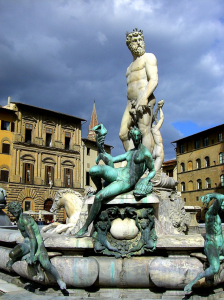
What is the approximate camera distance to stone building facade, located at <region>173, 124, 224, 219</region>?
4762 cm

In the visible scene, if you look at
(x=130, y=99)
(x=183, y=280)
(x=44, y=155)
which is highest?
(x=44, y=155)

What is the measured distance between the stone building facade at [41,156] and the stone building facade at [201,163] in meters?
16.8

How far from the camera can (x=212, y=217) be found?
3.75 m

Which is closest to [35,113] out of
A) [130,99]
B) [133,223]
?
[130,99]

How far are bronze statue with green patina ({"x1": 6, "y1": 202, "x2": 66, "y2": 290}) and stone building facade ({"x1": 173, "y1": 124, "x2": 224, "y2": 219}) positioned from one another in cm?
4340

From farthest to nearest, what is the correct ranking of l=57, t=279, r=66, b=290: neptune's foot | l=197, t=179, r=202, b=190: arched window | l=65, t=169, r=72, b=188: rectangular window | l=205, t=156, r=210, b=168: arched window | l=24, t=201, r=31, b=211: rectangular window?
l=197, t=179, r=202, b=190: arched window < l=205, t=156, r=210, b=168: arched window < l=65, t=169, r=72, b=188: rectangular window < l=24, t=201, r=31, b=211: rectangular window < l=57, t=279, r=66, b=290: neptune's foot

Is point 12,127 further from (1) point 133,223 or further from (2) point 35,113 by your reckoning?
(1) point 133,223

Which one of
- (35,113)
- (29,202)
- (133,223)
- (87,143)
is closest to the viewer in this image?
(133,223)

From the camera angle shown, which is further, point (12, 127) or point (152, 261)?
point (12, 127)

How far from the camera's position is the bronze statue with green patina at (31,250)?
3885 mm

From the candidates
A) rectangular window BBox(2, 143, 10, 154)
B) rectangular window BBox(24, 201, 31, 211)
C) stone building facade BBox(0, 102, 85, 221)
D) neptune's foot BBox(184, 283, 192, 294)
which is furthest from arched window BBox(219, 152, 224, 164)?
neptune's foot BBox(184, 283, 192, 294)

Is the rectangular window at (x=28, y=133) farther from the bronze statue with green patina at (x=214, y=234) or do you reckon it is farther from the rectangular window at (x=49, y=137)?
the bronze statue with green patina at (x=214, y=234)

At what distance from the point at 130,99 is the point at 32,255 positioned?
5110 millimetres

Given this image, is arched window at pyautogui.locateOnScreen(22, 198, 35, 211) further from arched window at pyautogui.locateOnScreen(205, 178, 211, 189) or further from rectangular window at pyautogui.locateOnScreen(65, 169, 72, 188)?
arched window at pyautogui.locateOnScreen(205, 178, 211, 189)
